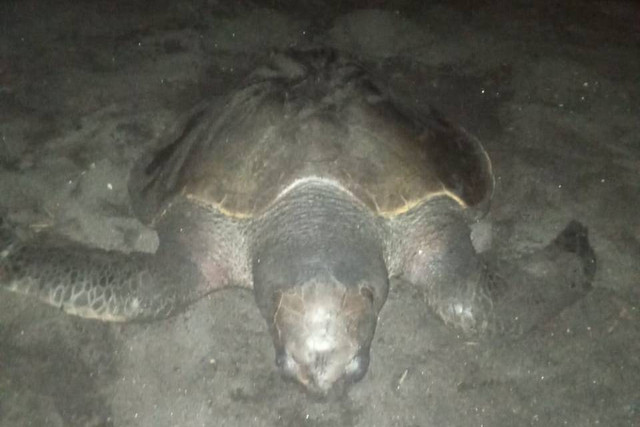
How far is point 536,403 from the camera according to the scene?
2.72m

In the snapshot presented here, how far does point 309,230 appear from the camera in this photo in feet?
9.16

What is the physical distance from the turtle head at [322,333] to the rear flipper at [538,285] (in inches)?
30.2

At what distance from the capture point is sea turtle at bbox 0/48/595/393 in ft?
9.23

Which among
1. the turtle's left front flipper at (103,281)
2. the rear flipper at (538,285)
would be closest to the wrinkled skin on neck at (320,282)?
the turtle's left front flipper at (103,281)

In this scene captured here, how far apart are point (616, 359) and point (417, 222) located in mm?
1166

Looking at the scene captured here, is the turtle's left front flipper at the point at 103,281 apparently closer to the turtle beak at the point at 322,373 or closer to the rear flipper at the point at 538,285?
the turtle beak at the point at 322,373

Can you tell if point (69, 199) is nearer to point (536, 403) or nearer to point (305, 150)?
point (305, 150)

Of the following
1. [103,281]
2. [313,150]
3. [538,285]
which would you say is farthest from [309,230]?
[538,285]

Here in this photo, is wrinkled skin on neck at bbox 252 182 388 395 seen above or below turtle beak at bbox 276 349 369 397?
above

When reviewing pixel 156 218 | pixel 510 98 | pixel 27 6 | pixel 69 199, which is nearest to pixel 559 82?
pixel 510 98

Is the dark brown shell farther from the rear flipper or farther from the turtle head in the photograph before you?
the turtle head

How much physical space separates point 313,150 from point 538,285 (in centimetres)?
129

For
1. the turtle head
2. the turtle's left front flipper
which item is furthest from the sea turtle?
the turtle head

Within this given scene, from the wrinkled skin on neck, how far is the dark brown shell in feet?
0.38
